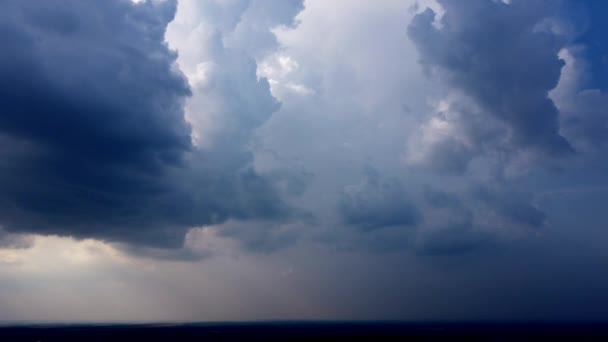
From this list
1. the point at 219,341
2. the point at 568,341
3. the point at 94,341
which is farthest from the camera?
the point at 94,341

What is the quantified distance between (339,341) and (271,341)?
2184cm

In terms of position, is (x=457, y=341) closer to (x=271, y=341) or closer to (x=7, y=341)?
(x=271, y=341)

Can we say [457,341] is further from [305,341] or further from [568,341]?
[305,341]

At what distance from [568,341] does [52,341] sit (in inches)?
7639

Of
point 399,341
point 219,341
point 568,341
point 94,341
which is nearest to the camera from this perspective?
point 399,341

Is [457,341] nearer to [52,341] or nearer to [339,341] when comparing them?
[339,341]

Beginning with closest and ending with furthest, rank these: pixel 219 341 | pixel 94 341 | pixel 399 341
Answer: pixel 399 341, pixel 219 341, pixel 94 341

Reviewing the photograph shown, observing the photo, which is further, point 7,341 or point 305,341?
point 7,341

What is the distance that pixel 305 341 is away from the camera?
471ft

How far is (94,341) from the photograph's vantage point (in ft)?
620

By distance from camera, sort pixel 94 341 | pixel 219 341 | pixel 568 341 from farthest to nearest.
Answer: pixel 94 341, pixel 219 341, pixel 568 341

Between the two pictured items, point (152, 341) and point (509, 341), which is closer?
point (509, 341)

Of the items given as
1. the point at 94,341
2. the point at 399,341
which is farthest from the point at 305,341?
the point at 94,341

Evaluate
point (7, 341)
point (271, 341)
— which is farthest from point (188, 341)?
point (7, 341)
